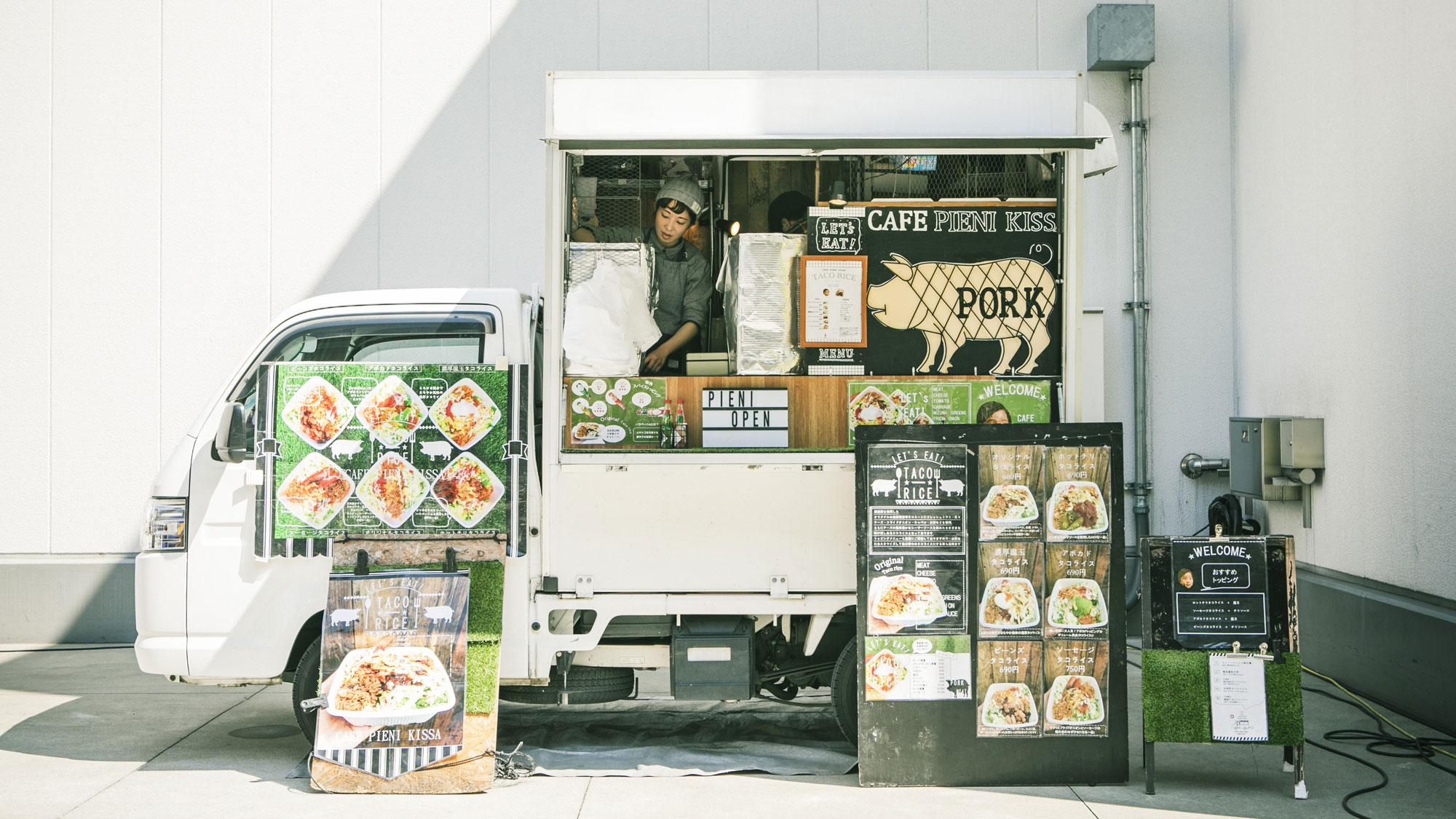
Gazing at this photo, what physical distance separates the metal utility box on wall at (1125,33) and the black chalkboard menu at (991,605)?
436cm

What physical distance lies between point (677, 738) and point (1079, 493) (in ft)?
7.49

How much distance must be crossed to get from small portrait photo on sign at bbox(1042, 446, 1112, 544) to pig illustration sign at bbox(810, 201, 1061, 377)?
45 centimetres

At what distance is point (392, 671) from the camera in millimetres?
5035

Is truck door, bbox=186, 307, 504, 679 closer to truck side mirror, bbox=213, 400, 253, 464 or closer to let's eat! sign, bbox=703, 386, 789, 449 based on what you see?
truck side mirror, bbox=213, 400, 253, 464

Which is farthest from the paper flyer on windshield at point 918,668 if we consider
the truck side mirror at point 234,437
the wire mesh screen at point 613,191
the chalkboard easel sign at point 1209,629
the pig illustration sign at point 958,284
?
the truck side mirror at point 234,437

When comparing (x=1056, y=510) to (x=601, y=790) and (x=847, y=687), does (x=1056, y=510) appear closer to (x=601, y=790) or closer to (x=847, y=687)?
(x=847, y=687)

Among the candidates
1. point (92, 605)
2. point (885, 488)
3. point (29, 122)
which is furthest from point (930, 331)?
point (29, 122)

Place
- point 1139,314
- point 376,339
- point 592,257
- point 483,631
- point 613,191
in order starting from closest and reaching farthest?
point 483,631, point 592,257, point 376,339, point 613,191, point 1139,314

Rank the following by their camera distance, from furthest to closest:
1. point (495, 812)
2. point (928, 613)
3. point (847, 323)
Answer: point (847, 323), point (928, 613), point (495, 812)

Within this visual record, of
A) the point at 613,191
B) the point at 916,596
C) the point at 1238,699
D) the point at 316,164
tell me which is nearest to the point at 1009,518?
the point at 916,596

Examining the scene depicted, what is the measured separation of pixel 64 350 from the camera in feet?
28.3

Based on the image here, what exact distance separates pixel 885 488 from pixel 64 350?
256 inches

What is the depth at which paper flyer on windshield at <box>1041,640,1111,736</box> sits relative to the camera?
5016 mm

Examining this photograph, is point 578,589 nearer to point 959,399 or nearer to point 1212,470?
point 959,399
